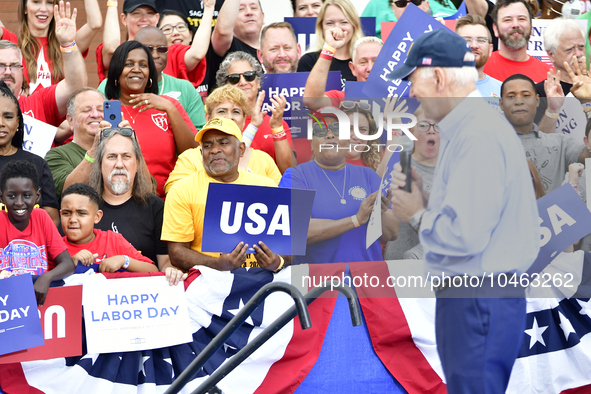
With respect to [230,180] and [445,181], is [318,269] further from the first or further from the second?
[445,181]

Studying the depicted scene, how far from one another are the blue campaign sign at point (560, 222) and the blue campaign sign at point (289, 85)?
2203mm

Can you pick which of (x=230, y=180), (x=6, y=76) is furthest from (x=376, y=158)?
(x=6, y=76)

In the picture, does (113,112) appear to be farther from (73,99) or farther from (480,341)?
(480,341)

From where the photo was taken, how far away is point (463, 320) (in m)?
3.56

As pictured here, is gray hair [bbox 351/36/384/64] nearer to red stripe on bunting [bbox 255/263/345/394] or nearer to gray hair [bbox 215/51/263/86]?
gray hair [bbox 215/51/263/86]

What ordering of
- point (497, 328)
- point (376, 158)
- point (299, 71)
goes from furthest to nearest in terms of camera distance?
point (299, 71) → point (376, 158) → point (497, 328)

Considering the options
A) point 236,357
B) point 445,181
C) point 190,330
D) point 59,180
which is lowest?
point 190,330

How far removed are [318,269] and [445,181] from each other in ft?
4.03

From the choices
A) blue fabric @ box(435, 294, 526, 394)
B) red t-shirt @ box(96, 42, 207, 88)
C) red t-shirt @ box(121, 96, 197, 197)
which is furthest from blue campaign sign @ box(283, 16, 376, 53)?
blue fabric @ box(435, 294, 526, 394)

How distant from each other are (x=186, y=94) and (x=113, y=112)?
1035 millimetres

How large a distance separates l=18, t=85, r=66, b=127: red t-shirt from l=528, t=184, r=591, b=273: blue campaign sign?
12.2ft

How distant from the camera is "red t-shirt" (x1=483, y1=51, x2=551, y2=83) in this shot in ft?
21.1

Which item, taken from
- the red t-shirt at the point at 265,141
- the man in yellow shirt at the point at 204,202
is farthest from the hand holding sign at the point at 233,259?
the red t-shirt at the point at 265,141

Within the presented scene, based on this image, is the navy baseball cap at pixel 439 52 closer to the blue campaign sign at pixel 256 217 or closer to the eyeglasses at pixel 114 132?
the blue campaign sign at pixel 256 217
